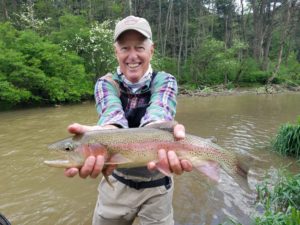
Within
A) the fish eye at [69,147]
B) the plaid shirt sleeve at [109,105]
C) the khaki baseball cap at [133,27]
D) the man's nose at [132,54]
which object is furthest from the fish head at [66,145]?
the khaki baseball cap at [133,27]

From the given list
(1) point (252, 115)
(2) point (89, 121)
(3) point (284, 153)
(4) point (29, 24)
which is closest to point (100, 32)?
(4) point (29, 24)

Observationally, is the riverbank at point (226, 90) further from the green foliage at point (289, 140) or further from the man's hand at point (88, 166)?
the man's hand at point (88, 166)

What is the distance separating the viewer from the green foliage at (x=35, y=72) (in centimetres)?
1941

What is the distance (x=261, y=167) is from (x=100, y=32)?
66.8ft

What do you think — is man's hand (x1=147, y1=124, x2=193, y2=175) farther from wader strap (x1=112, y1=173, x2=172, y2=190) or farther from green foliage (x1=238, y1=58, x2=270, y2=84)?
green foliage (x1=238, y1=58, x2=270, y2=84)

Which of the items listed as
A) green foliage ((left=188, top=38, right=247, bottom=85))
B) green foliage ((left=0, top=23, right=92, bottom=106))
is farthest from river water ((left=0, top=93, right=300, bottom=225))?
green foliage ((left=188, top=38, right=247, bottom=85))

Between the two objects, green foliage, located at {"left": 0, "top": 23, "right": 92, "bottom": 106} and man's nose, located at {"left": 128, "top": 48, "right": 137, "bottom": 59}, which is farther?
green foliage, located at {"left": 0, "top": 23, "right": 92, "bottom": 106}

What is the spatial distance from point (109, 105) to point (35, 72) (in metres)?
19.0

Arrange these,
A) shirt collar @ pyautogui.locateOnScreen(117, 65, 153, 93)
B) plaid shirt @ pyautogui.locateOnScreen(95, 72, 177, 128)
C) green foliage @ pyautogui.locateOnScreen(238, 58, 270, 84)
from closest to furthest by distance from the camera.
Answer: plaid shirt @ pyautogui.locateOnScreen(95, 72, 177, 128) < shirt collar @ pyautogui.locateOnScreen(117, 65, 153, 93) < green foliage @ pyautogui.locateOnScreen(238, 58, 270, 84)

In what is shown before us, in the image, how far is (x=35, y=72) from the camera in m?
20.3

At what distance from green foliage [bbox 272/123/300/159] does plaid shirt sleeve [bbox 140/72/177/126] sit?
6.58 m

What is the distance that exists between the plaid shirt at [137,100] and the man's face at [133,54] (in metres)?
0.12

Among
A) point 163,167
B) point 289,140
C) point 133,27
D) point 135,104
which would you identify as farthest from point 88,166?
point 289,140

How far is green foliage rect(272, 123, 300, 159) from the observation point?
857 cm
